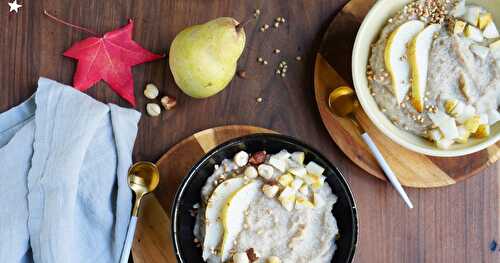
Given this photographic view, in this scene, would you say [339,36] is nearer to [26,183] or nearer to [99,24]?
[99,24]

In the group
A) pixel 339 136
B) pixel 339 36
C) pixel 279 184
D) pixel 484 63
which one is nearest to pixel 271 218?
pixel 279 184

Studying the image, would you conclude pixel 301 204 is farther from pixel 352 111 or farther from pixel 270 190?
pixel 352 111

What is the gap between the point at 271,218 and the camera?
1.07 meters

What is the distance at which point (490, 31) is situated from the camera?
43.4 inches

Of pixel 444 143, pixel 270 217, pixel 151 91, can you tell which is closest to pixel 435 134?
pixel 444 143

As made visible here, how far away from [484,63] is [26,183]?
89 cm

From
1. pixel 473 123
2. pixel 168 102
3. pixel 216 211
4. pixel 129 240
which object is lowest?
pixel 129 240

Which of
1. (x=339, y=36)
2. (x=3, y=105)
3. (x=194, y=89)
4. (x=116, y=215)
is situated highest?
(x=339, y=36)

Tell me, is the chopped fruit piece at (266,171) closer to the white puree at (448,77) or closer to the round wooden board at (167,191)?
the round wooden board at (167,191)

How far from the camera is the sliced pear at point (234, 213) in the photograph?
3.45 feet

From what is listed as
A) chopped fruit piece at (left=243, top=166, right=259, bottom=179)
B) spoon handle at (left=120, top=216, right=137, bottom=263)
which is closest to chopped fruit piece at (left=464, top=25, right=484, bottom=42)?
chopped fruit piece at (left=243, top=166, right=259, bottom=179)

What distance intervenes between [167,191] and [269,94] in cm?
28

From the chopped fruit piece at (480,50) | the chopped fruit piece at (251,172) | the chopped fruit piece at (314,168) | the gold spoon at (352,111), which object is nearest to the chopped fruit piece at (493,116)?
the chopped fruit piece at (480,50)

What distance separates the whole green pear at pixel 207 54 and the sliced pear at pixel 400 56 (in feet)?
0.88
